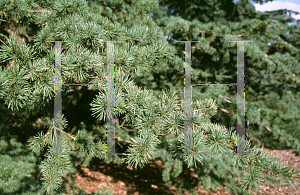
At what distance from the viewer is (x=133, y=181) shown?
2.86 m

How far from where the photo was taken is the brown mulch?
2533mm

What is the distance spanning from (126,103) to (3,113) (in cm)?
212

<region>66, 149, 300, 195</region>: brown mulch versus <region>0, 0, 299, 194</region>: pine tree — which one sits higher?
<region>0, 0, 299, 194</region>: pine tree

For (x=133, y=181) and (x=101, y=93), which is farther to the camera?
(x=133, y=181)

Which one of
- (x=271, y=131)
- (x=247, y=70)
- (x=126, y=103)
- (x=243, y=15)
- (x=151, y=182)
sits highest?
(x=243, y=15)

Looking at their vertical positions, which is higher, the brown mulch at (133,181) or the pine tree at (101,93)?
the pine tree at (101,93)

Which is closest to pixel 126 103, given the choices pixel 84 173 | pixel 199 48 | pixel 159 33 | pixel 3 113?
pixel 159 33

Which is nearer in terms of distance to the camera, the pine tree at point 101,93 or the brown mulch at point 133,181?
the pine tree at point 101,93

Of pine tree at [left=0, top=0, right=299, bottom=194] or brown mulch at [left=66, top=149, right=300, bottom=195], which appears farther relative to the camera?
brown mulch at [left=66, top=149, right=300, bottom=195]

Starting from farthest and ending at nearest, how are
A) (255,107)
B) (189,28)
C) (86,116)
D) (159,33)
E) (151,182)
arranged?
(151,182) < (86,116) < (255,107) < (189,28) < (159,33)

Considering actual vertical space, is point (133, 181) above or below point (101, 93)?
below

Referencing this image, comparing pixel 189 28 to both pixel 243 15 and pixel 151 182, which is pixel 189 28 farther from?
pixel 151 182

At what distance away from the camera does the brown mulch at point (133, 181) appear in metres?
2.53

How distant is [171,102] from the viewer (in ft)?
2.62
